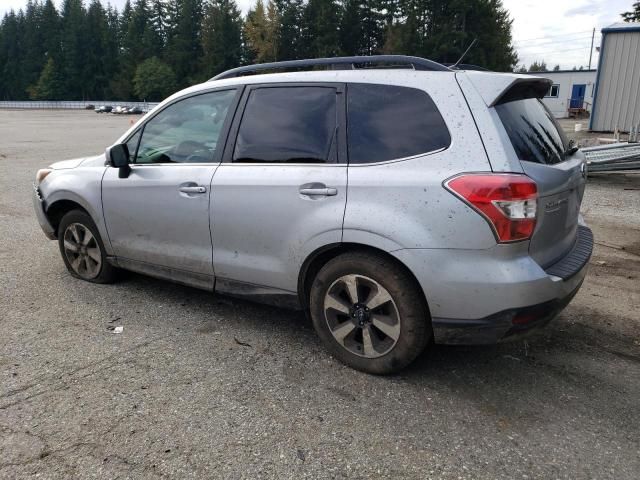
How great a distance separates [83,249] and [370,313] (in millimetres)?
3036

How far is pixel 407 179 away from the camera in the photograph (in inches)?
117

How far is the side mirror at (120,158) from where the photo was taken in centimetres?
423

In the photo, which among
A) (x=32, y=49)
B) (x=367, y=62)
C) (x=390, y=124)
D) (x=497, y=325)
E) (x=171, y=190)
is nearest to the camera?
(x=497, y=325)

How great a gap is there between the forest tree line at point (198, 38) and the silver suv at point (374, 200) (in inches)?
2318

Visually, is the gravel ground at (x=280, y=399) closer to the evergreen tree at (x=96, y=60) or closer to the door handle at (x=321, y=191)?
the door handle at (x=321, y=191)

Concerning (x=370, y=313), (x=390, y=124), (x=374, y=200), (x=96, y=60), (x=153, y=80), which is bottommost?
(x=370, y=313)

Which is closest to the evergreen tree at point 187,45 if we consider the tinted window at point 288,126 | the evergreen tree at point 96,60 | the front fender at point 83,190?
the evergreen tree at point 96,60

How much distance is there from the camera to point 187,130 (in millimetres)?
4152

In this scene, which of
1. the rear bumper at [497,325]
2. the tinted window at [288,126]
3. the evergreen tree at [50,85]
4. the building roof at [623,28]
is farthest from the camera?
the evergreen tree at [50,85]

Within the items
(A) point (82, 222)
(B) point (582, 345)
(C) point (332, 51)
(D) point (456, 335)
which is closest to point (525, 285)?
(D) point (456, 335)

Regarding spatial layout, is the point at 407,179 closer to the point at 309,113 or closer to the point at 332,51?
the point at 309,113

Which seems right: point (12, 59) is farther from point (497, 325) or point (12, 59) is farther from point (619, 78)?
point (497, 325)

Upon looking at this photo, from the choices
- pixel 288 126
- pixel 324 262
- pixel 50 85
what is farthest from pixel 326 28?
pixel 324 262

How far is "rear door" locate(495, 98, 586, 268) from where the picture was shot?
2.91m
